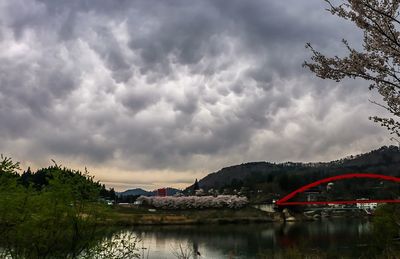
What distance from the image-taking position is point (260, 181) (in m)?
171

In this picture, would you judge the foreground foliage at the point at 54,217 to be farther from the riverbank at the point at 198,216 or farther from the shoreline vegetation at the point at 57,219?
the riverbank at the point at 198,216

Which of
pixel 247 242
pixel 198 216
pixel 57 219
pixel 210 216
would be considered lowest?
pixel 247 242

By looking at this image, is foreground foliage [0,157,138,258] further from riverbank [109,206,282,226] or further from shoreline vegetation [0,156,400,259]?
riverbank [109,206,282,226]

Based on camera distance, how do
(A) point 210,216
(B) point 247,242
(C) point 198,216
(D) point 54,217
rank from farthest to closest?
(A) point 210,216
(C) point 198,216
(B) point 247,242
(D) point 54,217

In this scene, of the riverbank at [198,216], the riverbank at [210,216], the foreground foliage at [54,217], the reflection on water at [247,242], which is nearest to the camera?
the foreground foliage at [54,217]

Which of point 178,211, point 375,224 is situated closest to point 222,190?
point 178,211

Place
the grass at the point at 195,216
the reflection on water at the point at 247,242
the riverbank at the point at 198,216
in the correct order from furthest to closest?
the riverbank at the point at 198,216 → the grass at the point at 195,216 → the reflection on water at the point at 247,242

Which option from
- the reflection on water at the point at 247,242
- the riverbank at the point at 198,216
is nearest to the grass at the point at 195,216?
the riverbank at the point at 198,216

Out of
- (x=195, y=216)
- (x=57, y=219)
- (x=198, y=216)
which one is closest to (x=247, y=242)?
(x=57, y=219)

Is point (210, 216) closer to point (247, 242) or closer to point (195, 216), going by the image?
point (195, 216)

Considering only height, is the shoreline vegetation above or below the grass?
above

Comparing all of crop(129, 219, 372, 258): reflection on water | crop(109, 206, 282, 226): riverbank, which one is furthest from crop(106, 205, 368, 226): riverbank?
crop(129, 219, 372, 258): reflection on water

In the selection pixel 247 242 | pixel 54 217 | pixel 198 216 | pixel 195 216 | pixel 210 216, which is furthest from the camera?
pixel 210 216

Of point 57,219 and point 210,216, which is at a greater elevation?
point 57,219
